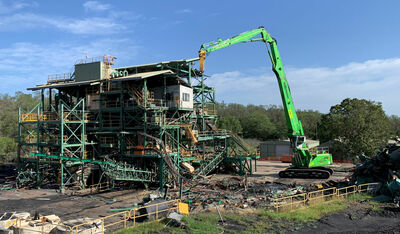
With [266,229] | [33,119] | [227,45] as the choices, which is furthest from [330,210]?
[33,119]

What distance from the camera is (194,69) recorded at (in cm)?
3412

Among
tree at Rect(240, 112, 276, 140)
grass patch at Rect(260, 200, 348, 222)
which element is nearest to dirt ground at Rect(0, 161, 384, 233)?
grass patch at Rect(260, 200, 348, 222)

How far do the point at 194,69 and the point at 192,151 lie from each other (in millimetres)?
9139

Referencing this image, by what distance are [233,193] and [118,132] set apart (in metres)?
12.0

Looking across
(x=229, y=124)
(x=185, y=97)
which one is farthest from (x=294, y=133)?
(x=229, y=124)

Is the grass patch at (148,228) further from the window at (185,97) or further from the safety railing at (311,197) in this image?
the window at (185,97)

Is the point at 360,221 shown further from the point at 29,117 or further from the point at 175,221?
the point at 29,117

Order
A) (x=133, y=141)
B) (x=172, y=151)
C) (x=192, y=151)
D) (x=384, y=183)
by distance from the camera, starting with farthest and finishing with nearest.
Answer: (x=192, y=151) → (x=133, y=141) → (x=172, y=151) → (x=384, y=183)

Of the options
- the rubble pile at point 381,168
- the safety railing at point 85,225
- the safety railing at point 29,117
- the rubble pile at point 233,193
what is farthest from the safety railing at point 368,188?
the safety railing at point 29,117

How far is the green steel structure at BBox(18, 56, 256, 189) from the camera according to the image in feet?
88.5

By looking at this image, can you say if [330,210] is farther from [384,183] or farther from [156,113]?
[156,113]

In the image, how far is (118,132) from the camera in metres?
28.3

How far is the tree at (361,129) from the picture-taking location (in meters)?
40.8

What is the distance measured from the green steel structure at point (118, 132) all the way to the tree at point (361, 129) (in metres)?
17.7
